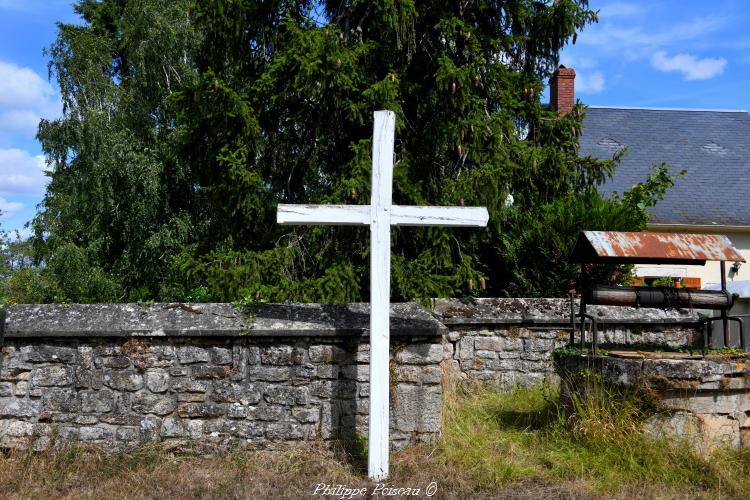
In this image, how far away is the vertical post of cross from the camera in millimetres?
4297

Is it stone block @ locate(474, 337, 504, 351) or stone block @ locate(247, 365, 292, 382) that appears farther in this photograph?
stone block @ locate(474, 337, 504, 351)

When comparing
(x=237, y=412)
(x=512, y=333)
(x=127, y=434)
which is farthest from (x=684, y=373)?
(x=127, y=434)

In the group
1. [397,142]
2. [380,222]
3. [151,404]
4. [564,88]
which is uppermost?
[564,88]

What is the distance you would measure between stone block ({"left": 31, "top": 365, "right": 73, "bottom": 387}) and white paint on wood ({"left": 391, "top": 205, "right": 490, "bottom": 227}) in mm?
2678

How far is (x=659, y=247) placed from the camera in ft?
17.0

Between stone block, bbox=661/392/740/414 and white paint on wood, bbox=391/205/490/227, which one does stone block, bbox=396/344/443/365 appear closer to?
white paint on wood, bbox=391/205/490/227

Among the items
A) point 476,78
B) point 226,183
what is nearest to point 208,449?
point 226,183

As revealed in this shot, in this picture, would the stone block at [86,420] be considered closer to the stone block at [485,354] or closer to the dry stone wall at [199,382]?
the dry stone wall at [199,382]

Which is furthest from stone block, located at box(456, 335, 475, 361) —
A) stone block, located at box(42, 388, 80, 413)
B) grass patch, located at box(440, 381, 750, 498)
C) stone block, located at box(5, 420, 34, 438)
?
stone block, located at box(5, 420, 34, 438)

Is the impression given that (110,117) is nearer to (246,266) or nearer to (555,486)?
(246,266)

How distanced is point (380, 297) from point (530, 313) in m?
3.60

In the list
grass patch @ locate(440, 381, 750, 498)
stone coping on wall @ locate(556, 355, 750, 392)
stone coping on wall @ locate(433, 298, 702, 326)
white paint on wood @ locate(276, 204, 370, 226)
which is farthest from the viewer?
stone coping on wall @ locate(433, 298, 702, 326)

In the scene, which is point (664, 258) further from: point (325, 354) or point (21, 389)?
point (21, 389)

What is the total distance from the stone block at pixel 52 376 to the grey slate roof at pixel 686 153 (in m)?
12.7
